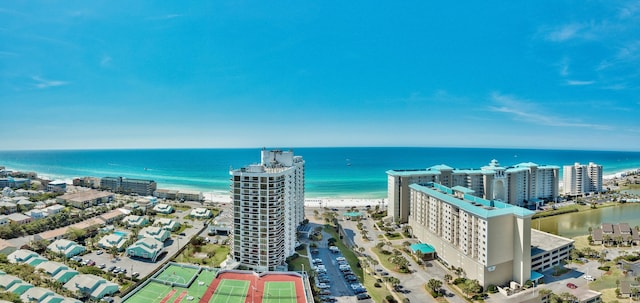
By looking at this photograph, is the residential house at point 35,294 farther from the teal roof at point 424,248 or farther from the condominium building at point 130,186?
the condominium building at point 130,186

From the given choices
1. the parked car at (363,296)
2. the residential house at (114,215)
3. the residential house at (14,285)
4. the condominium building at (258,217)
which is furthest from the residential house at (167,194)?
the parked car at (363,296)

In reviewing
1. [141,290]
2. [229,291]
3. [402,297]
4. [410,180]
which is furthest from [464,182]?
[141,290]

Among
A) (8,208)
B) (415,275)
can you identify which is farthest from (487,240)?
(8,208)

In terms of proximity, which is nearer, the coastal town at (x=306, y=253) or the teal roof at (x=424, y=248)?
the coastal town at (x=306, y=253)

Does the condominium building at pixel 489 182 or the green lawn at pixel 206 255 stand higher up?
the condominium building at pixel 489 182

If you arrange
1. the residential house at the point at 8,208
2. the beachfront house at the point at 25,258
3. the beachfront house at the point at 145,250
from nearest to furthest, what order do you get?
the beachfront house at the point at 25,258
the beachfront house at the point at 145,250
the residential house at the point at 8,208

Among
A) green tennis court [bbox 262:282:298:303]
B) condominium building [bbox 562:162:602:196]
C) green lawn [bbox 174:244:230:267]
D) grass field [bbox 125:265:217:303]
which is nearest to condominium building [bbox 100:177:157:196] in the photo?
green lawn [bbox 174:244:230:267]
